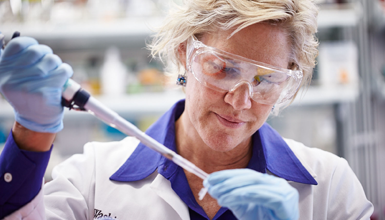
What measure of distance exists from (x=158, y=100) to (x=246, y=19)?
1384 mm

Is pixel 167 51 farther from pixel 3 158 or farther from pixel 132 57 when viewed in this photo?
pixel 132 57

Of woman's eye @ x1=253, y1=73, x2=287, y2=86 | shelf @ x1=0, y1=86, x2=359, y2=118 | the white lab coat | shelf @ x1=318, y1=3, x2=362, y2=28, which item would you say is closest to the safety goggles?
woman's eye @ x1=253, y1=73, x2=287, y2=86

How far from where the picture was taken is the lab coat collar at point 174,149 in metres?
1.19

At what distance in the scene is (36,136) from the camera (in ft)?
2.68

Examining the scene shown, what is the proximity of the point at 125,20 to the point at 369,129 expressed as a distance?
1952mm

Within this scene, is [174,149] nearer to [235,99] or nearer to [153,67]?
[235,99]

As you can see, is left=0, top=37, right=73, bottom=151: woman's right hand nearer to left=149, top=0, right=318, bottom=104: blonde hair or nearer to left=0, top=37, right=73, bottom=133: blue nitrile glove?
left=0, top=37, right=73, bottom=133: blue nitrile glove

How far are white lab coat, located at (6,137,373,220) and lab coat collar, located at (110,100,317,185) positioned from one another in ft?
0.09

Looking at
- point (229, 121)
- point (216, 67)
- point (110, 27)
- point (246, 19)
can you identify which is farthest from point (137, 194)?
point (110, 27)

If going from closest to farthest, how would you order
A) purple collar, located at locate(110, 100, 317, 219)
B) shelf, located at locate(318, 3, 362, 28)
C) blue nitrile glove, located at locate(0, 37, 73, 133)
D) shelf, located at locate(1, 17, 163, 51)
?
1. blue nitrile glove, located at locate(0, 37, 73, 133)
2. purple collar, located at locate(110, 100, 317, 219)
3. shelf, located at locate(1, 17, 163, 51)
4. shelf, located at locate(318, 3, 362, 28)

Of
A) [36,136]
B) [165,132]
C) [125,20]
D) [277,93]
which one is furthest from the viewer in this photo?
[125,20]

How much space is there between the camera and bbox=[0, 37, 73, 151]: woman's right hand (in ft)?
2.51

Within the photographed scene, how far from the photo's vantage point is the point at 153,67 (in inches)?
98.5

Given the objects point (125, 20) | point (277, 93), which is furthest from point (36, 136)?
point (125, 20)
